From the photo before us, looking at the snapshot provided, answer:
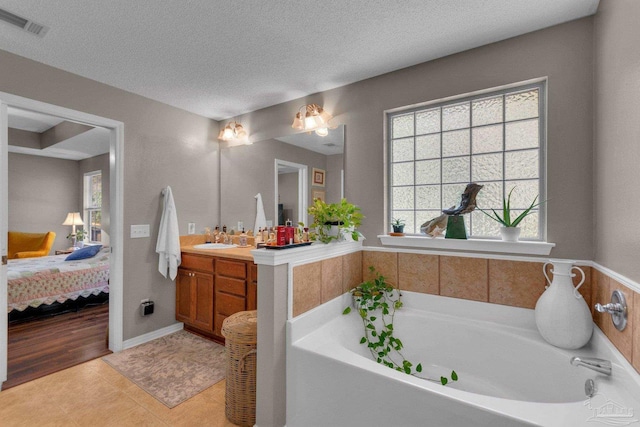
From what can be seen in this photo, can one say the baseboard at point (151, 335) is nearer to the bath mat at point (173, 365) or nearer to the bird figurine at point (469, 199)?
the bath mat at point (173, 365)

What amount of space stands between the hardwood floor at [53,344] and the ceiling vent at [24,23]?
2.37 m

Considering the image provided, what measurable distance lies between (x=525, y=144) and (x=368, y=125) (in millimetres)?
1093

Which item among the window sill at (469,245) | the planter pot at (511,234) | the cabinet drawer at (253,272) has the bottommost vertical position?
the cabinet drawer at (253,272)

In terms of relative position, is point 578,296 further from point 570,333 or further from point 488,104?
point 488,104

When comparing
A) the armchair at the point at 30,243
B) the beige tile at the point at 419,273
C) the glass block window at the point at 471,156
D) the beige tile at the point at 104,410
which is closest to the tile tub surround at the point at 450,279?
the beige tile at the point at 419,273

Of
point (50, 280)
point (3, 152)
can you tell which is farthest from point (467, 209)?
point (50, 280)

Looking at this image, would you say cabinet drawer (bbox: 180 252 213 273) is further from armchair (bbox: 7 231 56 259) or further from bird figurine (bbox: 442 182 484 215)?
armchair (bbox: 7 231 56 259)

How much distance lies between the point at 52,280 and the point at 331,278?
3.46 m

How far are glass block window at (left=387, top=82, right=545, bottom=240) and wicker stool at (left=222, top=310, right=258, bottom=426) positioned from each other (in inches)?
54.8

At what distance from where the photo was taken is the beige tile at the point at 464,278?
77.3 inches

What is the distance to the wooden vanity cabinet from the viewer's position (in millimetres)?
2799

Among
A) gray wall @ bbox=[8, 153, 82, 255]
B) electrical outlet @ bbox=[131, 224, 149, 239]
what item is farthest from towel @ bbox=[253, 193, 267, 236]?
gray wall @ bbox=[8, 153, 82, 255]

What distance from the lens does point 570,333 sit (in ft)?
5.06

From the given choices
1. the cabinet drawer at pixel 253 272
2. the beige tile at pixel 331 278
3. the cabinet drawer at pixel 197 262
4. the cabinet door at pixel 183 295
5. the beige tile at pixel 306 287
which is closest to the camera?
the beige tile at pixel 306 287
